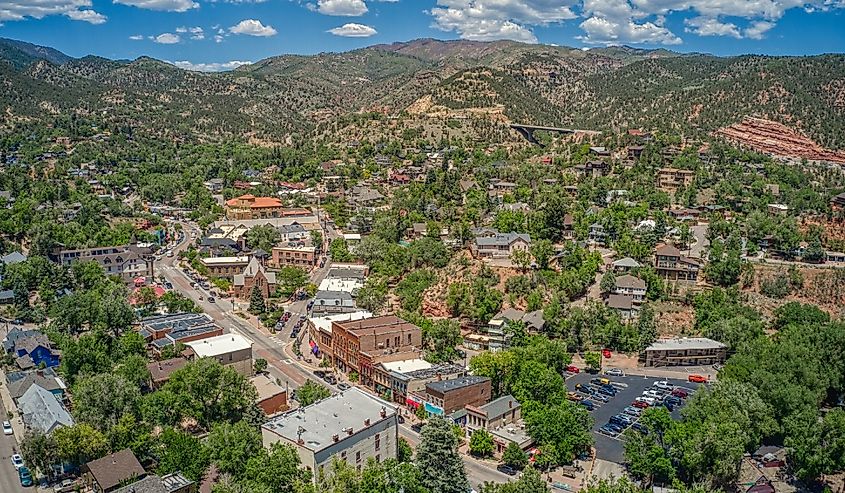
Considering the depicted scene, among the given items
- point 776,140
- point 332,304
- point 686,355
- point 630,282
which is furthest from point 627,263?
point 776,140

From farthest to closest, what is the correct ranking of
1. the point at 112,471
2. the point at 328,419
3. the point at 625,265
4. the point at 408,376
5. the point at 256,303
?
the point at 256,303 → the point at 625,265 → the point at 408,376 → the point at 328,419 → the point at 112,471

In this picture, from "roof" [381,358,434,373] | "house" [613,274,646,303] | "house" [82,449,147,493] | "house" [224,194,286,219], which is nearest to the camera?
"house" [82,449,147,493]

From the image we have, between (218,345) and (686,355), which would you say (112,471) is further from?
(686,355)

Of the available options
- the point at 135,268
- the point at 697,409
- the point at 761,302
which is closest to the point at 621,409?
the point at 697,409

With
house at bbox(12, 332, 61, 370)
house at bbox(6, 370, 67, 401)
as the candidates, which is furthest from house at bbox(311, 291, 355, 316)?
house at bbox(6, 370, 67, 401)

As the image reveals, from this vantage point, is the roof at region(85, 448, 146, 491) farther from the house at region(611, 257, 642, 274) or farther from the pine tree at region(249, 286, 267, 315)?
the house at region(611, 257, 642, 274)

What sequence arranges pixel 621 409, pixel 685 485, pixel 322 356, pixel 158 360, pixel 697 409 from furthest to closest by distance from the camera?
1. pixel 322 356
2. pixel 158 360
3. pixel 621 409
4. pixel 697 409
5. pixel 685 485

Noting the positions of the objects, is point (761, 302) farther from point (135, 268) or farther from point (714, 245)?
point (135, 268)
